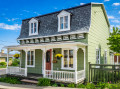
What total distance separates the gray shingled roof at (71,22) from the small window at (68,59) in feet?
6.34

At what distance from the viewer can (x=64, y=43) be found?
10.1 metres

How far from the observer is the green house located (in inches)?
433

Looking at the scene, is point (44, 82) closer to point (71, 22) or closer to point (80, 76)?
point (80, 76)

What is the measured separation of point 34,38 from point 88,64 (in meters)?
6.68

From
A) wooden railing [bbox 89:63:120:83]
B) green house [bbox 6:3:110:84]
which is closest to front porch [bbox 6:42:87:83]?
green house [bbox 6:3:110:84]

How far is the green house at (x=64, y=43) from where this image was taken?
433 inches

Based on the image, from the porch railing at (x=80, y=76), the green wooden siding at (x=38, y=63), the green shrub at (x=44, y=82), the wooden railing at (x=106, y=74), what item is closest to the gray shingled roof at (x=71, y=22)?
the green wooden siding at (x=38, y=63)

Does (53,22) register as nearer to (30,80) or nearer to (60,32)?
(60,32)

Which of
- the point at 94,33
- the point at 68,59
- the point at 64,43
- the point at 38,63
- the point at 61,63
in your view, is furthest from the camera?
the point at 38,63

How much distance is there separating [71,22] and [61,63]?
13.5ft

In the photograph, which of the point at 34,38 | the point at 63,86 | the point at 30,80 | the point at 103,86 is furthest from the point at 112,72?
the point at 34,38

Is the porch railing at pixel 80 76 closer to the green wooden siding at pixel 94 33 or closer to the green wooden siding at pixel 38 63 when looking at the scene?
the green wooden siding at pixel 94 33

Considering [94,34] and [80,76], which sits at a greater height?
[94,34]

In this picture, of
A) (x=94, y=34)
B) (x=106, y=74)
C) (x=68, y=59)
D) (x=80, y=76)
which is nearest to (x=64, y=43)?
(x=68, y=59)
